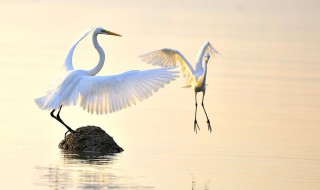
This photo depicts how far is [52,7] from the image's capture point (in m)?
39.6

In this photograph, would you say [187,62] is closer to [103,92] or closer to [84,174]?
[103,92]

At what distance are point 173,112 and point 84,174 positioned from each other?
20.2 ft

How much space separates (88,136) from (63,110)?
3239 millimetres

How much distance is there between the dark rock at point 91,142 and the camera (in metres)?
15.3

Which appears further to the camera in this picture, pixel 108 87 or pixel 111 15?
pixel 111 15

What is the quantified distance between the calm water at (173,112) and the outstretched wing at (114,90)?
740 mm

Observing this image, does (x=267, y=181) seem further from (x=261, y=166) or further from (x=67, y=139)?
(x=67, y=139)

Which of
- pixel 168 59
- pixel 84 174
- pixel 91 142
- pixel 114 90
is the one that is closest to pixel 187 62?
pixel 168 59

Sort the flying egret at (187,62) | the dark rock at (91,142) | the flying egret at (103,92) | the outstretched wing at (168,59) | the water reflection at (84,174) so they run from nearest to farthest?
the water reflection at (84,174)
the flying egret at (103,92)
the dark rock at (91,142)
the flying egret at (187,62)
the outstretched wing at (168,59)

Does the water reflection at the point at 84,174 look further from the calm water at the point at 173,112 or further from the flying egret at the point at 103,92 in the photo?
the flying egret at the point at 103,92

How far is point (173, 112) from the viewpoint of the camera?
19406 mm

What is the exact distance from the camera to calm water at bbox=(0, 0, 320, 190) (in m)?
13.9

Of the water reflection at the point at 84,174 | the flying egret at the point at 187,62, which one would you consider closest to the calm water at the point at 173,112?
the water reflection at the point at 84,174

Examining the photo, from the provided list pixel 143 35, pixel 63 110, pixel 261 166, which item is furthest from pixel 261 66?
pixel 261 166
